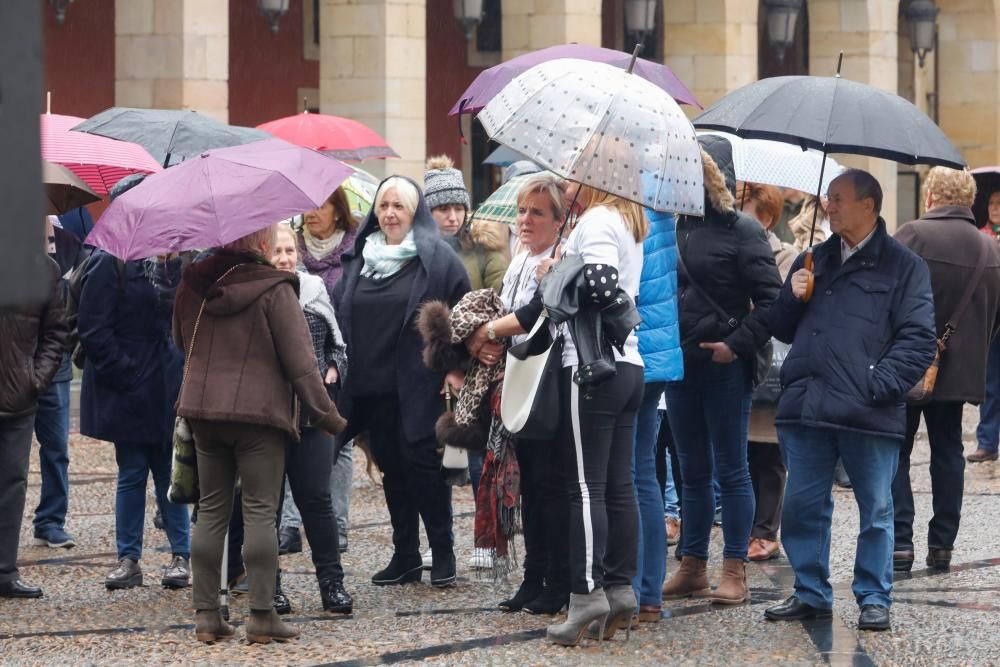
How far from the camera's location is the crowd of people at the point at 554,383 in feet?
18.2

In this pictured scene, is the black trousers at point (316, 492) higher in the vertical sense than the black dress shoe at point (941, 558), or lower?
higher

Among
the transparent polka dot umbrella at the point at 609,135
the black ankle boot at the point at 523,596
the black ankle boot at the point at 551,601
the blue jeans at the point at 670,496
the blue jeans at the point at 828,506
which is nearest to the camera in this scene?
the transparent polka dot umbrella at the point at 609,135

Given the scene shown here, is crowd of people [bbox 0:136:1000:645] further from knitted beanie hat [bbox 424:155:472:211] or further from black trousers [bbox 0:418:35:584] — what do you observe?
knitted beanie hat [bbox 424:155:472:211]

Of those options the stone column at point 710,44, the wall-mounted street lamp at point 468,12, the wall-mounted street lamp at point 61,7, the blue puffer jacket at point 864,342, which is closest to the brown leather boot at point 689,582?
the blue puffer jacket at point 864,342

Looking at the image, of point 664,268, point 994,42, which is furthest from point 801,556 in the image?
point 994,42

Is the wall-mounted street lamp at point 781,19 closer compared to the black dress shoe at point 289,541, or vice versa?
the black dress shoe at point 289,541

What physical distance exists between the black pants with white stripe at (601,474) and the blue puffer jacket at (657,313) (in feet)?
0.86

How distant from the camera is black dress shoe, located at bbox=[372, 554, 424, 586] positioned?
6859 millimetres

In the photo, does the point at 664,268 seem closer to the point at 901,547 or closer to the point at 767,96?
the point at 767,96

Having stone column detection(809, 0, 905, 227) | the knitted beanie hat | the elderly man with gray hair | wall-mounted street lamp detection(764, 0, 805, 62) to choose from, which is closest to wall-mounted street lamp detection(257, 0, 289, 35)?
wall-mounted street lamp detection(764, 0, 805, 62)

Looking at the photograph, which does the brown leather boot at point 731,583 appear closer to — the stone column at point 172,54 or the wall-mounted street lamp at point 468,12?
the stone column at point 172,54

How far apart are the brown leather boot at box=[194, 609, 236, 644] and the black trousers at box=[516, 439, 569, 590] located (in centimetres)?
119

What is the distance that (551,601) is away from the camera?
20.0 feet

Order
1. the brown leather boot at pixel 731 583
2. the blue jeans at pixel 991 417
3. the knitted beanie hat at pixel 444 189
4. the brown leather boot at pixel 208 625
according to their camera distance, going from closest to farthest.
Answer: the brown leather boot at pixel 208 625, the brown leather boot at pixel 731 583, the knitted beanie hat at pixel 444 189, the blue jeans at pixel 991 417
